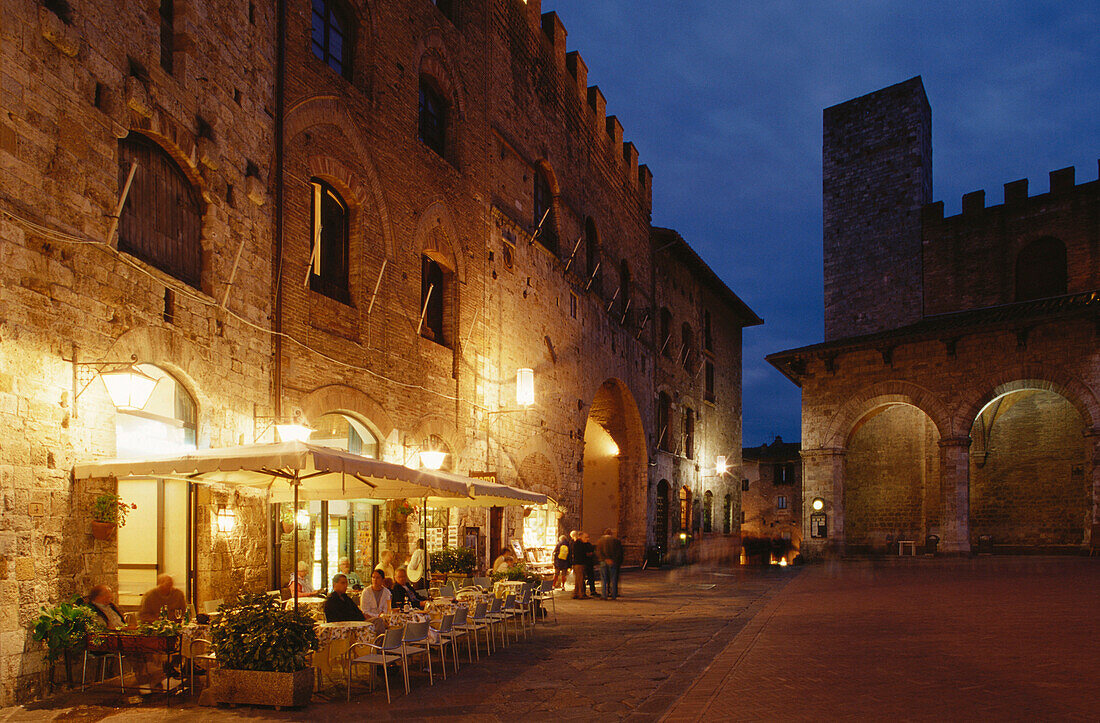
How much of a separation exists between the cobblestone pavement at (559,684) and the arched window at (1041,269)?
18.5 m

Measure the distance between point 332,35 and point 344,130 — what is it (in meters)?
1.49

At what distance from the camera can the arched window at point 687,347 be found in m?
29.1

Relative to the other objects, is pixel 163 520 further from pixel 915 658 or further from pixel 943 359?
pixel 943 359

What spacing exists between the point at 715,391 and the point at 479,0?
65.1 feet

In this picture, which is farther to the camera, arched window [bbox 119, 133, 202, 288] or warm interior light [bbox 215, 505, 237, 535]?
warm interior light [bbox 215, 505, 237, 535]

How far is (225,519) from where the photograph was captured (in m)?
9.38

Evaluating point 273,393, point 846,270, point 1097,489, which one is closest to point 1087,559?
point 1097,489

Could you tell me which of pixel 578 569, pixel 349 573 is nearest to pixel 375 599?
pixel 349 573

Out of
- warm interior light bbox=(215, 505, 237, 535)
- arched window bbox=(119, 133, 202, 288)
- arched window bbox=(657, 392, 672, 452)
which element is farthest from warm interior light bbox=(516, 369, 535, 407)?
arched window bbox=(657, 392, 672, 452)

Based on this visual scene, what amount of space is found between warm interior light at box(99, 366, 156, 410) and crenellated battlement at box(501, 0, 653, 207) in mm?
13717

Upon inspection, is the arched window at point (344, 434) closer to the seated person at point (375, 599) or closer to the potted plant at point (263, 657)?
the seated person at point (375, 599)

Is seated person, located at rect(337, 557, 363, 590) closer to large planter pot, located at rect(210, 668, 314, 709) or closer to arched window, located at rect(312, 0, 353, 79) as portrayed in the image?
large planter pot, located at rect(210, 668, 314, 709)

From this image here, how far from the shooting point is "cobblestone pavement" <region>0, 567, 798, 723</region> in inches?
259

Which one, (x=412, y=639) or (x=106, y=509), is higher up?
(x=106, y=509)
